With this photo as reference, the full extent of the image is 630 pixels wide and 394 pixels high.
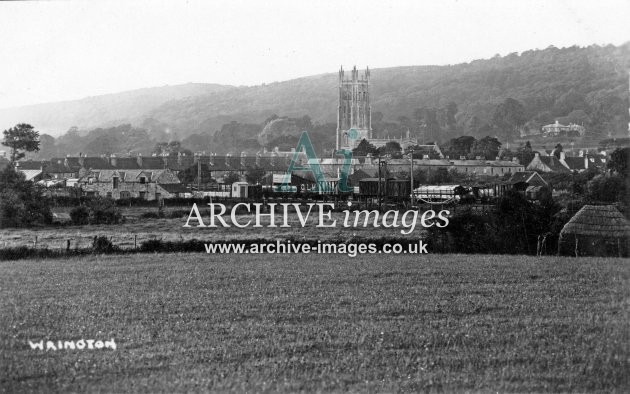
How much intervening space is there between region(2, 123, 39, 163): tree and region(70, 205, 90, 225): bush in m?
1.49

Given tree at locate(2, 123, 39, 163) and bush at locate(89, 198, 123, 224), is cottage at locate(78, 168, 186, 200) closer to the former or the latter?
bush at locate(89, 198, 123, 224)

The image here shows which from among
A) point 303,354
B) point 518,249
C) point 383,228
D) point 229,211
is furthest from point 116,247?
point 518,249

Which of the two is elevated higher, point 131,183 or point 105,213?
point 131,183

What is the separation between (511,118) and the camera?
15.5 m

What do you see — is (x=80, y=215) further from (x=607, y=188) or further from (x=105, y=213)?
(x=607, y=188)

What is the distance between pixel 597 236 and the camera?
46.1 ft

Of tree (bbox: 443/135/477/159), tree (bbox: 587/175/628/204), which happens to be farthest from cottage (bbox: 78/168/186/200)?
tree (bbox: 587/175/628/204)

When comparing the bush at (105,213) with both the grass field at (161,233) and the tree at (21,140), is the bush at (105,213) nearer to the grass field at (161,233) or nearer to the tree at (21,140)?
the grass field at (161,233)

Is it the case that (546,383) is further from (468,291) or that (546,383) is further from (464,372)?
(468,291)

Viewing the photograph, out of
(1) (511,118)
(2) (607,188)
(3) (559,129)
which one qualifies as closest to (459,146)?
(1) (511,118)

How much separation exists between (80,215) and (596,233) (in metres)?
11.0

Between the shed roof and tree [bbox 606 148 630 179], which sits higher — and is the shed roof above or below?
below

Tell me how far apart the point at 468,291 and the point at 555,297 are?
59.2 inches

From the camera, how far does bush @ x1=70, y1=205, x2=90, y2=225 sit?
13709 millimetres
